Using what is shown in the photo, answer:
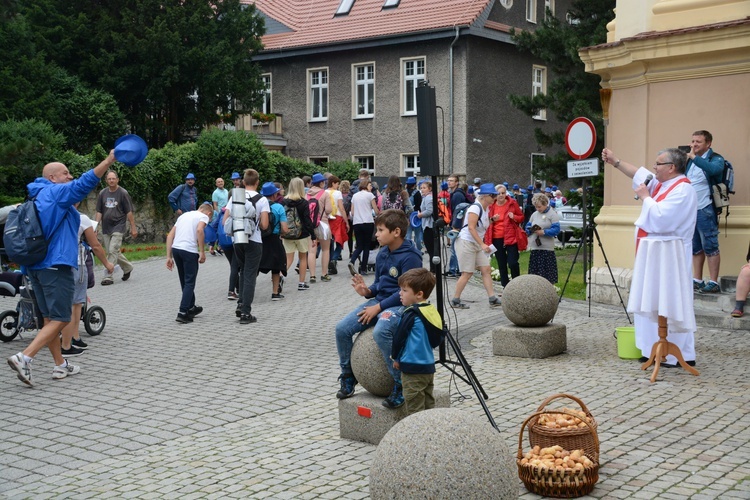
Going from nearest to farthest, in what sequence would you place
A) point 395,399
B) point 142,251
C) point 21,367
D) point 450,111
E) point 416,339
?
1. point 416,339
2. point 395,399
3. point 21,367
4. point 142,251
5. point 450,111

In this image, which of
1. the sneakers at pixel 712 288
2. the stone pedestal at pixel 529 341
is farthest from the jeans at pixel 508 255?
the stone pedestal at pixel 529 341

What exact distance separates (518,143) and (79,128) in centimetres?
1738

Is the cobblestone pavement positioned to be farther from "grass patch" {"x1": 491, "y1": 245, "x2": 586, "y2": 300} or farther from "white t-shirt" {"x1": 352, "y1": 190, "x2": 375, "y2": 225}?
"white t-shirt" {"x1": 352, "y1": 190, "x2": 375, "y2": 225}

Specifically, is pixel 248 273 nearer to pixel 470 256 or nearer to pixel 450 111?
pixel 470 256

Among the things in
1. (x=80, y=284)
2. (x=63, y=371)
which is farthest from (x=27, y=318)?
(x=63, y=371)

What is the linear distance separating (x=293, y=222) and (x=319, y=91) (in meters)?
24.4

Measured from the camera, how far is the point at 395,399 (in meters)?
6.36

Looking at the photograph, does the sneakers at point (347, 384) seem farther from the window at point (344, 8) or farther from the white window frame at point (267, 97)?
the white window frame at point (267, 97)

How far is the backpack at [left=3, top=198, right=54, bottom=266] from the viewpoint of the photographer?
27.5 feet

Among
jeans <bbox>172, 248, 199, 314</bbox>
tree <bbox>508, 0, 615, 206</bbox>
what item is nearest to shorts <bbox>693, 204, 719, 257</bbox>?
jeans <bbox>172, 248, 199, 314</bbox>

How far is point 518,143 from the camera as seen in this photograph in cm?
3728

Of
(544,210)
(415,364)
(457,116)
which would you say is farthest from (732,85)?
(457,116)

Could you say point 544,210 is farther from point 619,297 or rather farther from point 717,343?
point 717,343

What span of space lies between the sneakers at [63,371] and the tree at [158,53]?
23.3 meters
